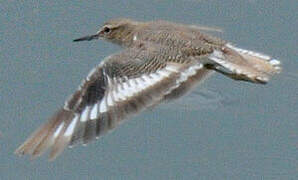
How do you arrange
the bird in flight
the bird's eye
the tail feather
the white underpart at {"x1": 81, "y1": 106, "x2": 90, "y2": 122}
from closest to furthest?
1. the tail feather
2. the bird in flight
3. the white underpart at {"x1": 81, "y1": 106, "x2": 90, "y2": 122}
4. the bird's eye

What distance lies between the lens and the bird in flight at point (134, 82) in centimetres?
1070

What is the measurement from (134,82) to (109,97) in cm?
23

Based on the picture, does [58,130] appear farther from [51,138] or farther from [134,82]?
[134,82]

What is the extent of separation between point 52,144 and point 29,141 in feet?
0.62

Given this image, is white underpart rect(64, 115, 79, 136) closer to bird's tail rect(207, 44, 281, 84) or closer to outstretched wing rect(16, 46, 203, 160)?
outstretched wing rect(16, 46, 203, 160)

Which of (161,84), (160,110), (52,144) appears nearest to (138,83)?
(161,84)

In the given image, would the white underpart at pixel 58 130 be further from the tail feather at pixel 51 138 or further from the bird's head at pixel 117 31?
the bird's head at pixel 117 31

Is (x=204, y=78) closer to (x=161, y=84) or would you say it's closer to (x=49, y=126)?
(x=161, y=84)

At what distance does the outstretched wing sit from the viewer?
1069cm

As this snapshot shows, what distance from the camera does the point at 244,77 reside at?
38.4ft

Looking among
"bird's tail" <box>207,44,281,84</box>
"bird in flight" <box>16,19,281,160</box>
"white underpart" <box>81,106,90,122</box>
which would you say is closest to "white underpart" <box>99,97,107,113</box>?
"bird in flight" <box>16,19,281,160</box>

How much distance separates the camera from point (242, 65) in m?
11.8

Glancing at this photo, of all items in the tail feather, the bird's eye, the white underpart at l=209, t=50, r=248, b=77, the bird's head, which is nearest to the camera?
the tail feather

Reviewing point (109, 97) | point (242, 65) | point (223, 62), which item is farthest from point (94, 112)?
point (242, 65)
